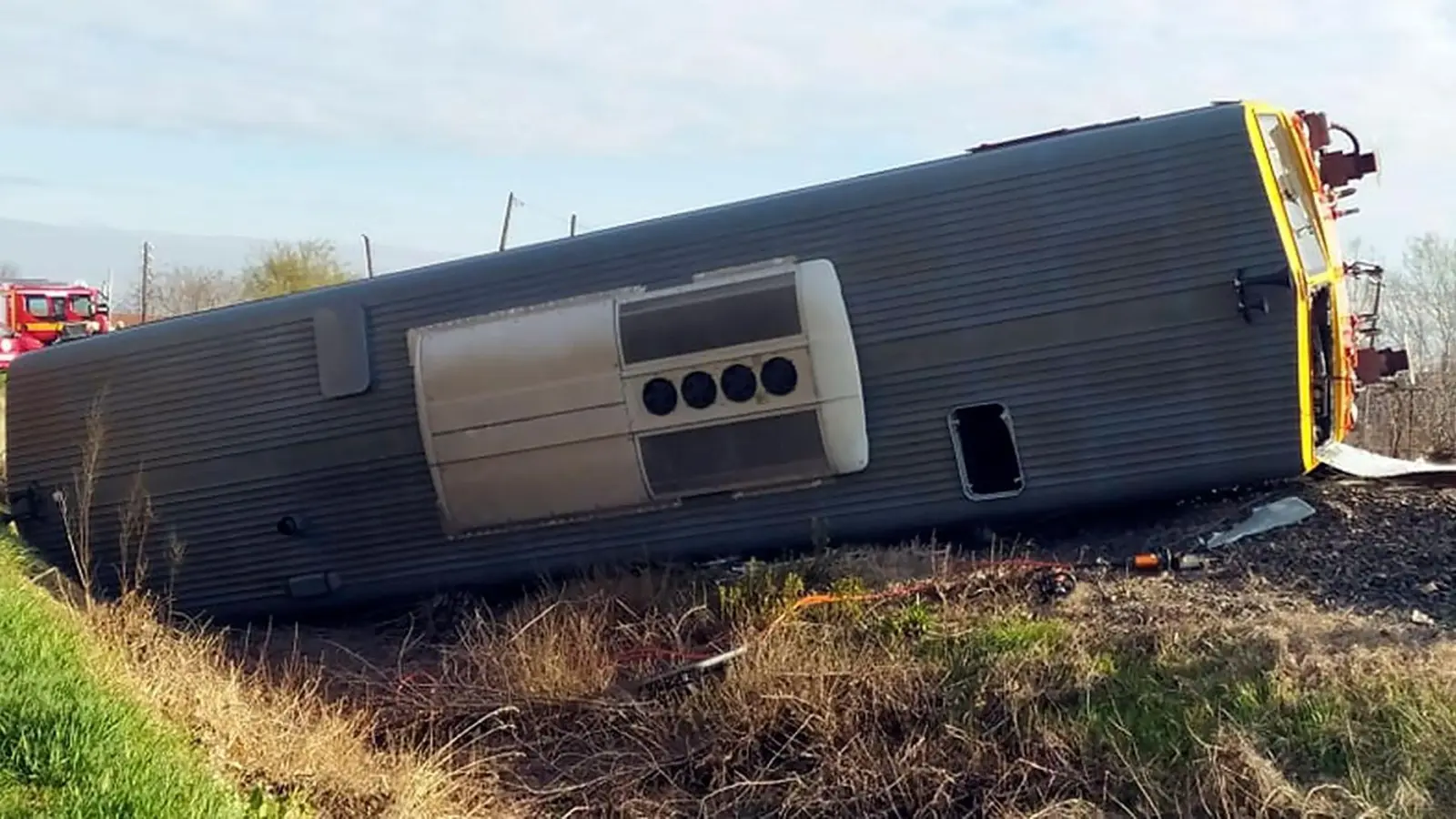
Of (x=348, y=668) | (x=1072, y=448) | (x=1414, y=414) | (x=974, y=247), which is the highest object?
(x=974, y=247)

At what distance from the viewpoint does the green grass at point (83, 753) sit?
3961 mm

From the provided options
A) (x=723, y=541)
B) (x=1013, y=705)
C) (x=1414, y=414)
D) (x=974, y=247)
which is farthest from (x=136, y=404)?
(x=1414, y=414)

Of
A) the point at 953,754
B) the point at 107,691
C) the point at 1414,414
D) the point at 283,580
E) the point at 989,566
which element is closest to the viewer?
the point at 107,691

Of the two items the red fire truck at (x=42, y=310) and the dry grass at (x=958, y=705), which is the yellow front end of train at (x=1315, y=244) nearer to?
the dry grass at (x=958, y=705)

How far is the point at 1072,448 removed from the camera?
753 cm

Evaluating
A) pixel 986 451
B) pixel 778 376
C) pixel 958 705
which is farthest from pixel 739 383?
pixel 958 705

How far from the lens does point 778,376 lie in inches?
309

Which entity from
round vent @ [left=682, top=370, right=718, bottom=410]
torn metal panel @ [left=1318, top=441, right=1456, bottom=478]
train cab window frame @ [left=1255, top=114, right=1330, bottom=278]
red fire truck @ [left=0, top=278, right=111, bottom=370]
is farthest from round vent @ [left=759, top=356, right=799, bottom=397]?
red fire truck @ [left=0, top=278, right=111, bottom=370]

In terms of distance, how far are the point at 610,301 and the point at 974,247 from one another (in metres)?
2.08

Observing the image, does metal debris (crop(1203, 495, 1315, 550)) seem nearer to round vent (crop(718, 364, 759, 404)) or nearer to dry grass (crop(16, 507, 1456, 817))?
dry grass (crop(16, 507, 1456, 817))

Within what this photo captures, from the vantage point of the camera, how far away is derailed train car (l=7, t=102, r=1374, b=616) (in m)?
7.32

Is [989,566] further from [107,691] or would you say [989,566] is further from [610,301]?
[107,691]

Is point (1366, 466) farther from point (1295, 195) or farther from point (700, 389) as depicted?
point (700, 389)

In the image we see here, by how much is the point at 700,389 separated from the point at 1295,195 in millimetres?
3430
